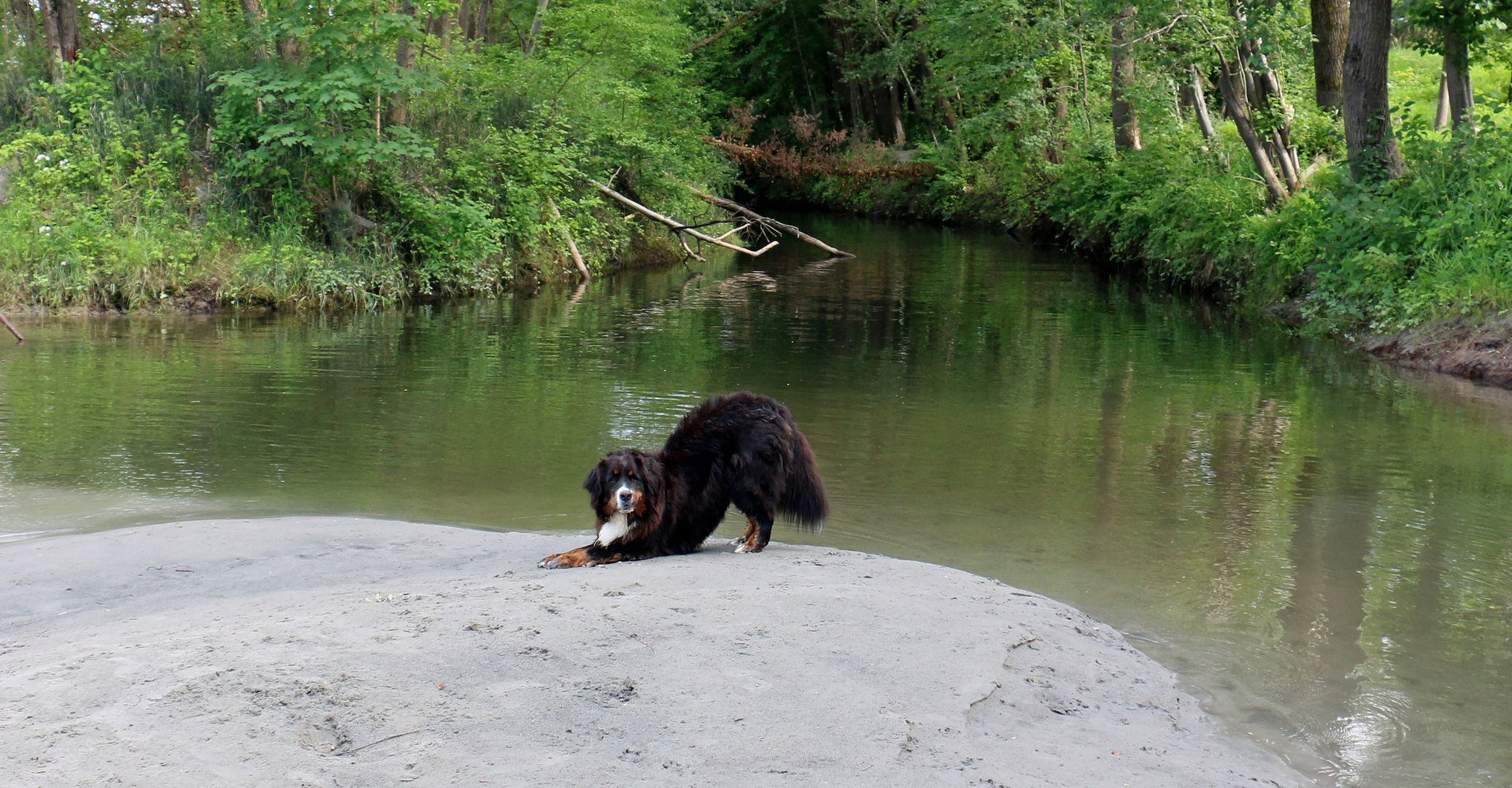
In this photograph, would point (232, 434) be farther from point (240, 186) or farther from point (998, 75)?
point (998, 75)

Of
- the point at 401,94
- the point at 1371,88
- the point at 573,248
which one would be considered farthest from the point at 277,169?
the point at 1371,88

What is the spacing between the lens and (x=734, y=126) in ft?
133

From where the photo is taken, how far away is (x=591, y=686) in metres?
4.23

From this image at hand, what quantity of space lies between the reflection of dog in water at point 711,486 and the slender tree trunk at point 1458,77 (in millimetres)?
13837

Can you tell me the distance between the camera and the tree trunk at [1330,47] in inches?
784

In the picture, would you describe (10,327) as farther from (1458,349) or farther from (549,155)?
(1458,349)

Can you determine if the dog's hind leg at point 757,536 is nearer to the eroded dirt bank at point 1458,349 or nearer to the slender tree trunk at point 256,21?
the eroded dirt bank at point 1458,349

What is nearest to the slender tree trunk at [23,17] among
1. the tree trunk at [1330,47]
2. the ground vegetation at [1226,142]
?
the ground vegetation at [1226,142]

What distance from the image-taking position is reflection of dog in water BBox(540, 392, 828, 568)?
612cm

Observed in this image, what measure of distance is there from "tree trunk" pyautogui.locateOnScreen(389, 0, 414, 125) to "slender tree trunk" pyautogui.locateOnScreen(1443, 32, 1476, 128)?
49.7 feet

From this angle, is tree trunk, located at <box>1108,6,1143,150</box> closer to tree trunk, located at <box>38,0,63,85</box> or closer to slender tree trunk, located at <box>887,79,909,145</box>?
slender tree trunk, located at <box>887,79,909,145</box>

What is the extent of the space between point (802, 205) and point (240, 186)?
3448cm

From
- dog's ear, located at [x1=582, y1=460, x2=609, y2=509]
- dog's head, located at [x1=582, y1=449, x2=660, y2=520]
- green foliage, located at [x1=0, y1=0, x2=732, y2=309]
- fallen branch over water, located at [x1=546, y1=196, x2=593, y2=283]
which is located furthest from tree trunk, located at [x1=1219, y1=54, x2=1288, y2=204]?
dog's ear, located at [x1=582, y1=460, x2=609, y2=509]

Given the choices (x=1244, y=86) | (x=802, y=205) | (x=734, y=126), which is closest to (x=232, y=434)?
(x=1244, y=86)
